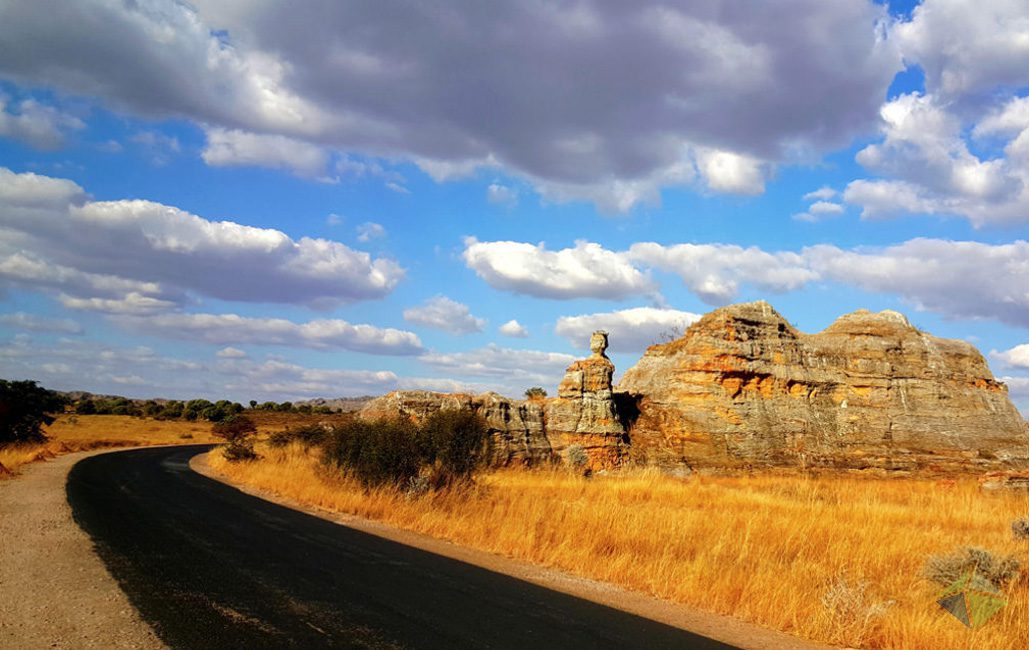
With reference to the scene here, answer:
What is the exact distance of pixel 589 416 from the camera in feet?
103

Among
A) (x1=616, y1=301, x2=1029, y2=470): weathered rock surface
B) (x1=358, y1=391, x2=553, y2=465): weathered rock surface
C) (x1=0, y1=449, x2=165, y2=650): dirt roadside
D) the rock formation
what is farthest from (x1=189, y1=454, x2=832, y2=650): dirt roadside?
(x1=616, y1=301, x2=1029, y2=470): weathered rock surface

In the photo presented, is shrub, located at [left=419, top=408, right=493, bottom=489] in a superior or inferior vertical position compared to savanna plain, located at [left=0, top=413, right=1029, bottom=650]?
superior

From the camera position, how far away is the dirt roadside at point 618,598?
7.45 meters

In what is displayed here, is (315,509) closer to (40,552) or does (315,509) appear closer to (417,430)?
(417,430)

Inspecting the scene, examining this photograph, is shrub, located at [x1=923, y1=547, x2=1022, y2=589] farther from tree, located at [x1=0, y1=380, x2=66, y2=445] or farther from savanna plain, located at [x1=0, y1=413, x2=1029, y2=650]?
tree, located at [x1=0, y1=380, x2=66, y2=445]

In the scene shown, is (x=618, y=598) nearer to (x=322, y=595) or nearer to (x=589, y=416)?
(x=322, y=595)

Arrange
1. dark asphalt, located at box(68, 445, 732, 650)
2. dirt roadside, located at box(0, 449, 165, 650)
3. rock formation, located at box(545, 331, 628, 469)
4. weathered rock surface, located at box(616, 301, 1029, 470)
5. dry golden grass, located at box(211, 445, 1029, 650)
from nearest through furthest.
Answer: dirt roadside, located at box(0, 449, 165, 650)
dark asphalt, located at box(68, 445, 732, 650)
dry golden grass, located at box(211, 445, 1029, 650)
rock formation, located at box(545, 331, 628, 469)
weathered rock surface, located at box(616, 301, 1029, 470)

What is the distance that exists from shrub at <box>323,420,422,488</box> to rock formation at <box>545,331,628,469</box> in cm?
1243

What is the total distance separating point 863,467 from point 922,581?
26629 mm

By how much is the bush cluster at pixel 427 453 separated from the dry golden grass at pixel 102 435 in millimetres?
19807

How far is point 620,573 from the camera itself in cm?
1012

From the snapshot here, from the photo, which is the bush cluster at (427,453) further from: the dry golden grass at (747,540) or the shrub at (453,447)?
the dry golden grass at (747,540)

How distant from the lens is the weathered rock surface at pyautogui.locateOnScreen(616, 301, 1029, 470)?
110 feet

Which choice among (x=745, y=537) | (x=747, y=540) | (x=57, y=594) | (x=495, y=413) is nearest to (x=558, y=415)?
(x=495, y=413)
